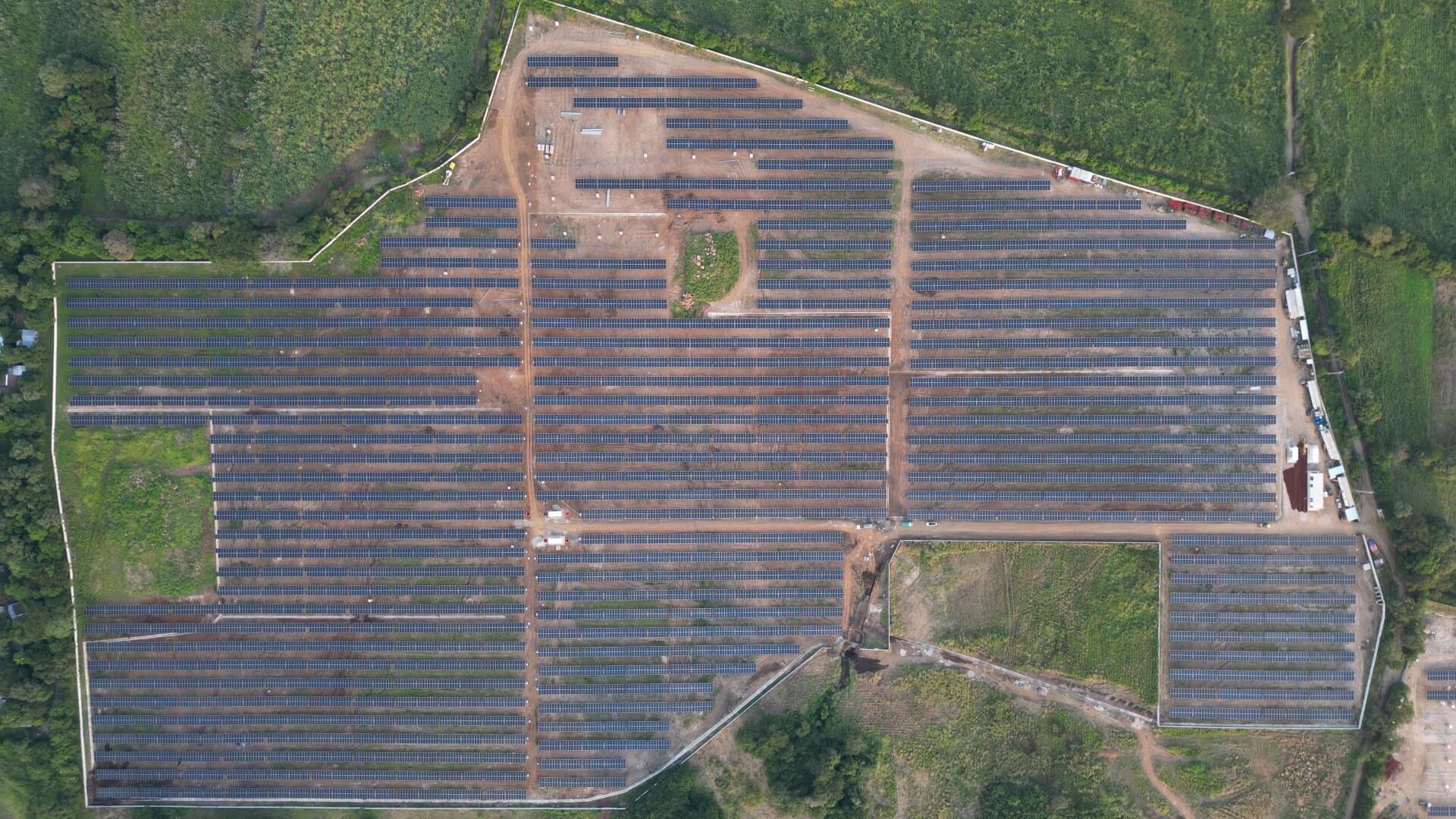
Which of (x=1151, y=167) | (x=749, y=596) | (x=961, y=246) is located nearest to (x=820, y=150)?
(x=961, y=246)

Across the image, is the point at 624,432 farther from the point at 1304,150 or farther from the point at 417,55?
the point at 1304,150

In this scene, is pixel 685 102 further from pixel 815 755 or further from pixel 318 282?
pixel 815 755

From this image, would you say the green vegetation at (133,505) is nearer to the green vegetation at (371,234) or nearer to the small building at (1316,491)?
the green vegetation at (371,234)

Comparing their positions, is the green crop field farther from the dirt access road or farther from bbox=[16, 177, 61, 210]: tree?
the dirt access road

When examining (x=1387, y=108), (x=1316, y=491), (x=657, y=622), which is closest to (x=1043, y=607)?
(x=1316, y=491)

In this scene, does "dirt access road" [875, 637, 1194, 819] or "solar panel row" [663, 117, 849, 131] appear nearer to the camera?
"dirt access road" [875, 637, 1194, 819]

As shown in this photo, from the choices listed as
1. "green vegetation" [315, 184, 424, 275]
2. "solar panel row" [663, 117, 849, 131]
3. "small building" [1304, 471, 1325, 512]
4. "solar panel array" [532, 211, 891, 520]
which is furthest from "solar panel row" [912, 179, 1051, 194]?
"green vegetation" [315, 184, 424, 275]
